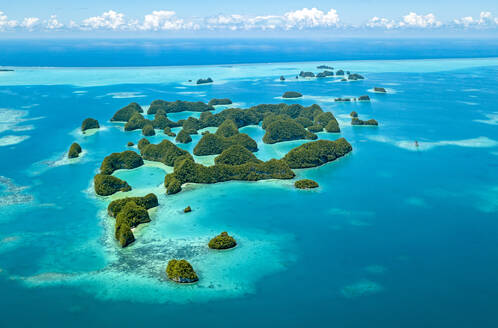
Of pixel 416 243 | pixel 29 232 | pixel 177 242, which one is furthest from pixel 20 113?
pixel 416 243

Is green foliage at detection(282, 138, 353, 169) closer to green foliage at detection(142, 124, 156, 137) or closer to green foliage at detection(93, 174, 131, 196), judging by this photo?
green foliage at detection(93, 174, 131, 196)

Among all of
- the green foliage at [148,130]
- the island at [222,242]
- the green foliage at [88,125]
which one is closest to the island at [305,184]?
the island at [222,242]

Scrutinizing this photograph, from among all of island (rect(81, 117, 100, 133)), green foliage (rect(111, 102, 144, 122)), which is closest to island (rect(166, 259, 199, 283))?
island (rect(81, 117, 100, 133))

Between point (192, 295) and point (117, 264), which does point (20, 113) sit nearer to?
point (117, 264)

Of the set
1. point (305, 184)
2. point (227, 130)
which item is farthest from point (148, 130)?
point (305, 184)

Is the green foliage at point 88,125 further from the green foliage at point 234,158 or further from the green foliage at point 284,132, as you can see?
the green foliage at point 234,158
